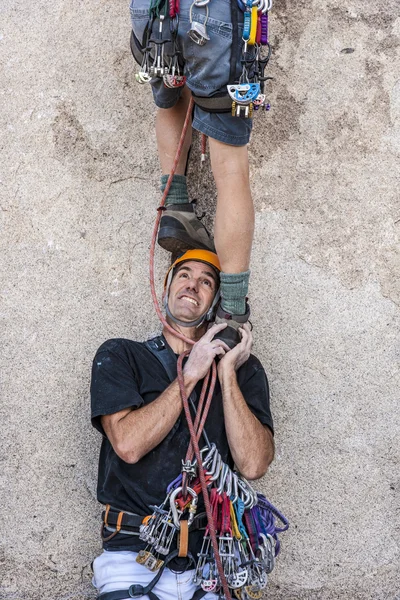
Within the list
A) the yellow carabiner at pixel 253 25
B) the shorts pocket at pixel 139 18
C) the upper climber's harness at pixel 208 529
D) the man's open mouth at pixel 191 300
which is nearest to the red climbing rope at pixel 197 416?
the upper climber's harness at pixel 208 529

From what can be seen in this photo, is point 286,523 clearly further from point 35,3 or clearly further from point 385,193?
point 35,3

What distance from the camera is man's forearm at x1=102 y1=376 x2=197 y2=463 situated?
2.96 meters

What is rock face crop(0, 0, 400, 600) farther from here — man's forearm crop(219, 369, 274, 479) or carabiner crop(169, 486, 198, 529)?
carabiner crop(169, 486, 198, 529)

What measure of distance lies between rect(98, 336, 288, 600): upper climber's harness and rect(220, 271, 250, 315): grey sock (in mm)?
415

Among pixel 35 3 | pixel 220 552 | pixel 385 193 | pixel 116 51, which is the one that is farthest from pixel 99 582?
pixel 35 3

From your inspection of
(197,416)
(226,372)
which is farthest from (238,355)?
(197,416)

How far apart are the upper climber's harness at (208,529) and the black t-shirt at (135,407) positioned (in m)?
0.05

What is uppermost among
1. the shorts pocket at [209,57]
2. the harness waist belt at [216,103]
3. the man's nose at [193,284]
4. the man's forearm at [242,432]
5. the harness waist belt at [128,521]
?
the shorts pocket at [209,57]

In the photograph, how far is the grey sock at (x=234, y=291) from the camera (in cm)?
306

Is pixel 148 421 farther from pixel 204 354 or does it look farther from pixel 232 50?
pixel 232 50

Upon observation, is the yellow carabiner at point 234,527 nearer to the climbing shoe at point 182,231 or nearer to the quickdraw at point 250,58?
the climbing shoe at point 182,231

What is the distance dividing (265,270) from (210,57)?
44.7 inches

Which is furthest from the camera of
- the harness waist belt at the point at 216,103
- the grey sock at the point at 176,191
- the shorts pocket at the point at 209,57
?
the grey sock at the point at 176,191

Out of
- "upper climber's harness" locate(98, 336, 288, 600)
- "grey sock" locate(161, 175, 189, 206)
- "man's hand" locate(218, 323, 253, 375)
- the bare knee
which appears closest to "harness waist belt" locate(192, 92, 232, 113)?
the bare knee
